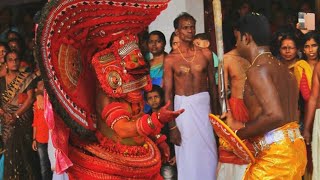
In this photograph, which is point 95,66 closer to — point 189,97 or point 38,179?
point 189,97

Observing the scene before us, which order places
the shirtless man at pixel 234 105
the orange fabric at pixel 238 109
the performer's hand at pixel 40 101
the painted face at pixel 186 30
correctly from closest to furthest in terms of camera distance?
the orange fabric at pixel 238 109
the shirtless man at pixel 234 105
the painted face at pixel 186 30
the performer's hand at pixel 40 101

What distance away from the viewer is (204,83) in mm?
7234

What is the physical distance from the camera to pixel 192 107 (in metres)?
7.16

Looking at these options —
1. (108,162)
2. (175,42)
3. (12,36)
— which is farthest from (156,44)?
(108,162)

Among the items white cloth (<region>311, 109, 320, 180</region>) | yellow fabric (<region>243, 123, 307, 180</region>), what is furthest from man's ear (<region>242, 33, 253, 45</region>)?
white cloth (<region>311, 109, 320, 180</region>)

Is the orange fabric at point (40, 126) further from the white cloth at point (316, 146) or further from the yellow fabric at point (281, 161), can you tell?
the yellow fabric at point (281, 161)

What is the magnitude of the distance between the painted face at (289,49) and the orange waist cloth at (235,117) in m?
1.01

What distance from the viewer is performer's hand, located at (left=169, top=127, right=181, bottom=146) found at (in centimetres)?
716

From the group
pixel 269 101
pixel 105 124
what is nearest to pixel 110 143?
pixel 105 124

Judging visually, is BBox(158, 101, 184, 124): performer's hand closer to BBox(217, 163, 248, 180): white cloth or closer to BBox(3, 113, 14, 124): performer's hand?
BBox(217, 163, 248, 180): white cloth

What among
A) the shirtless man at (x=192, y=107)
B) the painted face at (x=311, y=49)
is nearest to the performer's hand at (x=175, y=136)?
the shirtless man at (x=192, y=107)

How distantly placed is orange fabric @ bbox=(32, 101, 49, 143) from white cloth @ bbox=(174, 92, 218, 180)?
1883 millimetres

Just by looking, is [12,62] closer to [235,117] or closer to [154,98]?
[154,98]

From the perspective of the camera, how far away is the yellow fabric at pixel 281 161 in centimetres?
495
